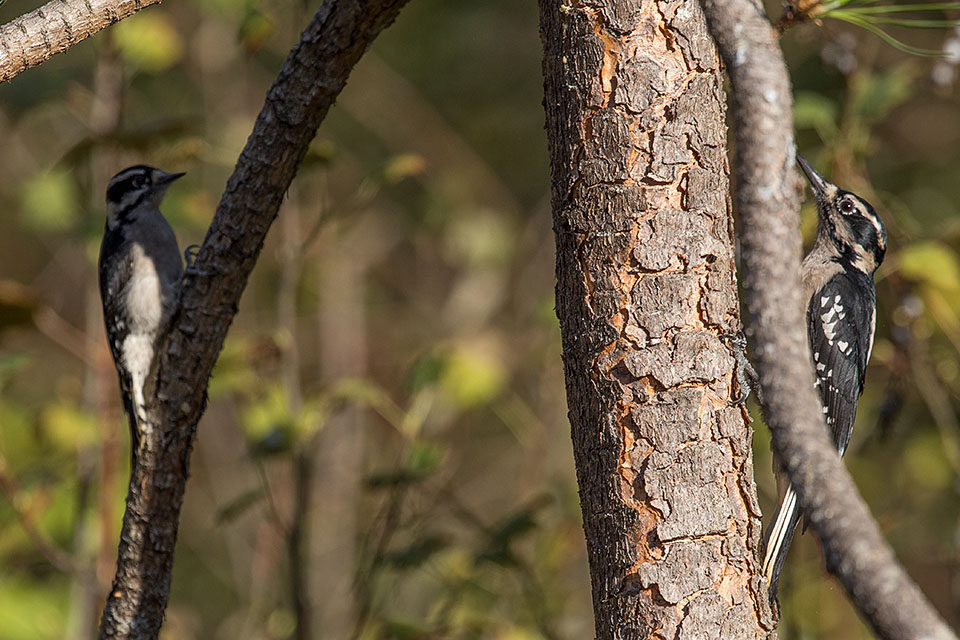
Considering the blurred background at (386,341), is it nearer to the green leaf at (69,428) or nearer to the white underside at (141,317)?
the green leaf at (69,428)

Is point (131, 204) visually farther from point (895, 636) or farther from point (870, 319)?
point (895, 636)

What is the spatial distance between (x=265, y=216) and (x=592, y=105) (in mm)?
756

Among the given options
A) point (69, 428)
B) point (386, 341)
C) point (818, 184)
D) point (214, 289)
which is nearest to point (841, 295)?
point (818, 184)

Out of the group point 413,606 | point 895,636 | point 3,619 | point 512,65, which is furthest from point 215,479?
point 895,636

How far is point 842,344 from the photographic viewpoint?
10.5 feet

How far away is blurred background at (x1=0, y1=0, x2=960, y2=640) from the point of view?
3637 mm

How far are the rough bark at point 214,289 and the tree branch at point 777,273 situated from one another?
894 millimetres

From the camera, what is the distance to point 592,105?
60.2 inches

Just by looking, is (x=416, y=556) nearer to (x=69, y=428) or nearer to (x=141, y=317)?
(x=141, y=317)

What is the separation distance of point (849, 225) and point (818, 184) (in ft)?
0.65

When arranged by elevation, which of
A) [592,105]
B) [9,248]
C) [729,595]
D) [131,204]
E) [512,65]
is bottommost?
[729,595]

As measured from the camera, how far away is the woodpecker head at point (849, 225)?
10.8 feet

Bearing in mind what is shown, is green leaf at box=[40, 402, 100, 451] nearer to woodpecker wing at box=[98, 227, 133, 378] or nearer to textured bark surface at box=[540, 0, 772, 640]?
woodpecker wing at box=[98, 227, 133, 378]

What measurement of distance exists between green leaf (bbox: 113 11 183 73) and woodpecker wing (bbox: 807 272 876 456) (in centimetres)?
305
